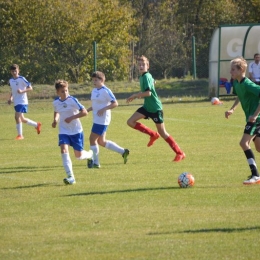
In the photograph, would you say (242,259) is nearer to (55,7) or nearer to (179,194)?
(179,194)

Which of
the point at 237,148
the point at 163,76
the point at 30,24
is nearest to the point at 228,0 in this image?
the point at 163,76

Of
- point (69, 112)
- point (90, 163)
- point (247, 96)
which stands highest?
point (247, 96)

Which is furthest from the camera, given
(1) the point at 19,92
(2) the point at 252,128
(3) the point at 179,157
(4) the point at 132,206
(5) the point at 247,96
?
(1) the point at 19,92

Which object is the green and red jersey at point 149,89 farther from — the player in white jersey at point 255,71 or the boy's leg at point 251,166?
the player in white jersey at point 255,71

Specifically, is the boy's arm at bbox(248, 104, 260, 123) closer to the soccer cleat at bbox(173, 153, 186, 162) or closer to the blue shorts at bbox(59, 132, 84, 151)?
the blue shorts at bbox(59, 132, 84, 151)

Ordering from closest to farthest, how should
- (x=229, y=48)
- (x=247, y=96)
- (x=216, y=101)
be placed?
(x=247, y=96)
(x=216, y=101)
(x=229, y=48)

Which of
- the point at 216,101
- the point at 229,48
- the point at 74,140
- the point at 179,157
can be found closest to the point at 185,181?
the point at 74,140

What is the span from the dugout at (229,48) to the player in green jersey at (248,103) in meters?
18.4

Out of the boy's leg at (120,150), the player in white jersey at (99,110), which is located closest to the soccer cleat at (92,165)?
the player in white jersey at (99,110)

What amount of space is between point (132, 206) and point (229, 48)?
2112 centimetres

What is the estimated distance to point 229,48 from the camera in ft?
97.9

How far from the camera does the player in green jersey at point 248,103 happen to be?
1076 cm

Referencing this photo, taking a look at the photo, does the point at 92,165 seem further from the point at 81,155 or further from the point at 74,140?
the point at 74,140

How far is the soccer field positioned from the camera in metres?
7.29
